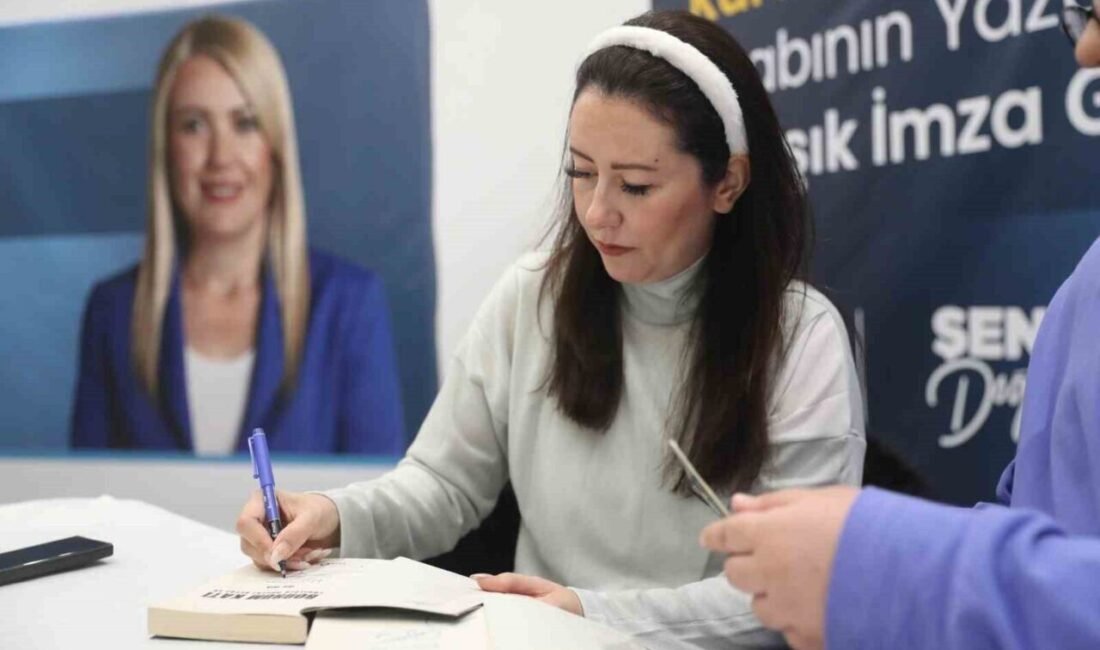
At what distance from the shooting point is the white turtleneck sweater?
1381 mm

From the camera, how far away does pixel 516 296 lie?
165 cm

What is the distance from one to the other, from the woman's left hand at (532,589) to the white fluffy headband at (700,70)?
0.63 metres

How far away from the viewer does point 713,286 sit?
4.98 ft

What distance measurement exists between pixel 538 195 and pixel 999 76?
3.64 ft

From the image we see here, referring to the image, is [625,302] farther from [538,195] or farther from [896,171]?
[538,195]

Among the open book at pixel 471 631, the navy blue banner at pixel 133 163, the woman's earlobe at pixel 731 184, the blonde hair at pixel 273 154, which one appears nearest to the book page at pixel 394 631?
the open book at pixel 471 631

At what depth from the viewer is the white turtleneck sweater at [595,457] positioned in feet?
4.53

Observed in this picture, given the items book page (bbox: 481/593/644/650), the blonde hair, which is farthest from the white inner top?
book page (bbox: 481/593/644/650)

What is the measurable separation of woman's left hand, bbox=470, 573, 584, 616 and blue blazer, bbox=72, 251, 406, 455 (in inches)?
64.6

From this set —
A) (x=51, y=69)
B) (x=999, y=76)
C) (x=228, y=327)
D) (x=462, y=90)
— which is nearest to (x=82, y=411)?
(x=228, y=327)

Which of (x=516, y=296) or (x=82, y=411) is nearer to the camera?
(x=516, y=296)

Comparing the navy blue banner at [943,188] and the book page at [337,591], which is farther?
the navy blue banner at [943,188]

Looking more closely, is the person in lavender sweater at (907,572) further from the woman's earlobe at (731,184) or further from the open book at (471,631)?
the woman's earlobe at (731,184)

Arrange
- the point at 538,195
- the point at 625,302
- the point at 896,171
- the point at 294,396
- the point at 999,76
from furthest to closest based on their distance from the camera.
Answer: the point at 294,396 → the point at 538,195 → the point at 896,171 → the point at 999,76 → the point at 625,302
